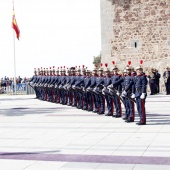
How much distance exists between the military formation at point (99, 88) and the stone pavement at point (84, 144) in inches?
20.7

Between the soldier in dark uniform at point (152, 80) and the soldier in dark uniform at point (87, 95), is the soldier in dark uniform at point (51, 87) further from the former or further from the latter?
the soldier in dark uniform at point (152, 80)

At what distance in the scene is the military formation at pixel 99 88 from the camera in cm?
1126

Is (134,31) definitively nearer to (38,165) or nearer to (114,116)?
(114,116)

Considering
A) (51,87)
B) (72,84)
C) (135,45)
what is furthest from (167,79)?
(72,84)

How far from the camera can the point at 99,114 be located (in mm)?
13891

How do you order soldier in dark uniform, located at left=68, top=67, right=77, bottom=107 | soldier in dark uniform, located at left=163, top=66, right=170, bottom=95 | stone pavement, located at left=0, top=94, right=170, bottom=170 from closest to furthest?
stone pavement, located at left=0, top=94, right=170, bottom=170 < soldier in dark uniform, located at left=68, top=67, right=77, bottom=107 < soldier in dark uniform, located at left=163, top=66, right=170, bottom=95

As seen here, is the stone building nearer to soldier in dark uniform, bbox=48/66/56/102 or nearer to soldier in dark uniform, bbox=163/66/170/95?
soldier in dark uniform, bbox=163/66/170/95

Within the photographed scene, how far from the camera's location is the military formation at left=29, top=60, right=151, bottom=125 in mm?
11258

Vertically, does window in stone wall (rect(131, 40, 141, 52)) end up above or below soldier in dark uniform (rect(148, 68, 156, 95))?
above

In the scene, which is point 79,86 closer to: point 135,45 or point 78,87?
point 78,87

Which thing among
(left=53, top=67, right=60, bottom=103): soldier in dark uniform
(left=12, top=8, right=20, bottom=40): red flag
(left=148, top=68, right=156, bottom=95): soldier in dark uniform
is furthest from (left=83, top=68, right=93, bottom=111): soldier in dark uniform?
(left=12, top=8, right=20, bottom=40): red flag

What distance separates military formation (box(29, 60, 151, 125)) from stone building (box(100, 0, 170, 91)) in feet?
17.3

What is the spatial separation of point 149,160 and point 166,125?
4.08 m

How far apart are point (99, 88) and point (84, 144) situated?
5.30 m
